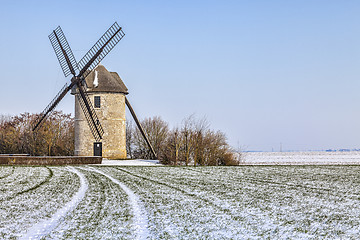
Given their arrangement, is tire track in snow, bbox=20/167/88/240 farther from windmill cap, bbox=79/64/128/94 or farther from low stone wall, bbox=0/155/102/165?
windmill cap, bbox=79/64/128/94

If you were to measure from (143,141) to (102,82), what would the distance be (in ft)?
51.4

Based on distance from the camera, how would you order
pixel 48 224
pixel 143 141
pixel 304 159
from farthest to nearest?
pixel 304 159 → pixel 143 141 → pixel 48 224

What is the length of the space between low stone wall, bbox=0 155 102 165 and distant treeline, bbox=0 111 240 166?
697 cm

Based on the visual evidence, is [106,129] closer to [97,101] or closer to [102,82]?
[97,101]

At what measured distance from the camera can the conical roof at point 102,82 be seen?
131 ft

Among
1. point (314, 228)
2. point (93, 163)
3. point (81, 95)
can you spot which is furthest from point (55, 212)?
point (81, 95)

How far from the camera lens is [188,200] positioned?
11.9m

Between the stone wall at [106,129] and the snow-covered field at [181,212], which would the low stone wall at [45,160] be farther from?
the snow-covered field at [181,212]

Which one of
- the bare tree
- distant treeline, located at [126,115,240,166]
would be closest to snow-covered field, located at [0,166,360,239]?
distant treeline, located at [126,115,240,166]

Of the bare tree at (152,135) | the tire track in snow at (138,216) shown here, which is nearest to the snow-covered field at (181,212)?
the tire track in snow at (138,216)

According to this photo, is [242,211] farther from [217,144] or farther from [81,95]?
[81,95]

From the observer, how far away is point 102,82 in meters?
40.3

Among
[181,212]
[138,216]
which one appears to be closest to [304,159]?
[181,212]

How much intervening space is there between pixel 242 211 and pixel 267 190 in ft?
14.9
